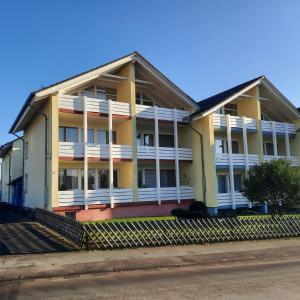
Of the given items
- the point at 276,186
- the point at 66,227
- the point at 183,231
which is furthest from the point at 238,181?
the point at 66,227

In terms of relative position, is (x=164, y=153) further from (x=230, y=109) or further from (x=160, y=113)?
(x=230, y=109)

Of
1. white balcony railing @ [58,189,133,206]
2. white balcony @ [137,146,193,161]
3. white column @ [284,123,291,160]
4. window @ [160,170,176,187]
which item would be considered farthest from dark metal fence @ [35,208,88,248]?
white column @ [284,123,291,160]

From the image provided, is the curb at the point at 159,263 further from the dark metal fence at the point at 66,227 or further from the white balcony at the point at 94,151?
the white balcony at the point at 94,151

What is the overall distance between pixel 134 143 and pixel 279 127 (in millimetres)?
13604

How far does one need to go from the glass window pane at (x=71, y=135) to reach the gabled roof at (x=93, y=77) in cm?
307

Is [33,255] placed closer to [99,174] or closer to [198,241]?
[198,241]

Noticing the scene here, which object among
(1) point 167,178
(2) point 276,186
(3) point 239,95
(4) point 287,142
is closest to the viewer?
(2) point 276,186

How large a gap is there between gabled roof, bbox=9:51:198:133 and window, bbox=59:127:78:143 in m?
2.75

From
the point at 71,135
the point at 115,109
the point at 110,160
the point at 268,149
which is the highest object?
the point at 115,109

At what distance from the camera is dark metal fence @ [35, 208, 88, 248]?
1298 centimetres

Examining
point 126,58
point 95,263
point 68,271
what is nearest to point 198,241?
point 95,263

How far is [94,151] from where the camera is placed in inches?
913

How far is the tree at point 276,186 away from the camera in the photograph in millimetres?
18797

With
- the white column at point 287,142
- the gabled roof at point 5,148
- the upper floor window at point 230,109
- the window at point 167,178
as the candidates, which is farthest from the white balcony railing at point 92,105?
the white column at point 287,142
